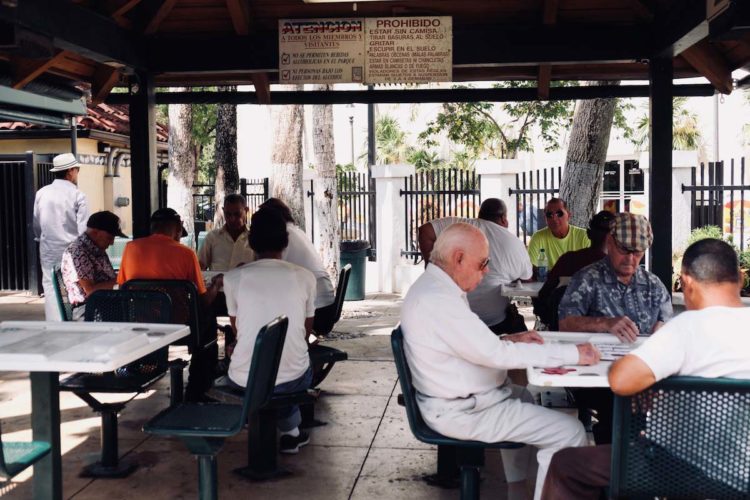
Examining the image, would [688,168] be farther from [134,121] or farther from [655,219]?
[134,121]

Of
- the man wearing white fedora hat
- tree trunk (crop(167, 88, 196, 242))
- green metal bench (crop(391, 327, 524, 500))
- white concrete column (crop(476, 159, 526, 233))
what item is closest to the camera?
green metal bench (crop(391, 327, 524, 500))

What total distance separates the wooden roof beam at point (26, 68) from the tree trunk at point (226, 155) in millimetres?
7104

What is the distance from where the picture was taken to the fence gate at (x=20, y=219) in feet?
45.7

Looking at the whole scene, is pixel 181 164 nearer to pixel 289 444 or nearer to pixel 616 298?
pixel 289 444

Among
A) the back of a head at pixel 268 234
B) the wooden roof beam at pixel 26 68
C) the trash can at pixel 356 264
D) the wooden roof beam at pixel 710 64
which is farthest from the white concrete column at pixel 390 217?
the back of a head at pixel 268 234

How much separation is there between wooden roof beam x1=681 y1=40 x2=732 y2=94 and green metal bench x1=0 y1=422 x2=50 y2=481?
5.93 metres

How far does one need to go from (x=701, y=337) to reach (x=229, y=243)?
5.96 meters

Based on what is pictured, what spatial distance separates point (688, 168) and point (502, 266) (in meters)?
9.63

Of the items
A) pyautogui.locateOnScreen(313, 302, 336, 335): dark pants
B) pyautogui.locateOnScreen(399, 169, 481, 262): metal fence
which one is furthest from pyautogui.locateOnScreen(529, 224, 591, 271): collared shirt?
pyautogui.locateOnScreen(399, 169, 481, 262): metal fence

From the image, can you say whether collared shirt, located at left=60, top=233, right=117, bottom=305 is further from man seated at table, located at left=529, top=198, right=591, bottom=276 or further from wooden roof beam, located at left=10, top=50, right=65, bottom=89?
man seated at table, located at left=529, top=198, right=591, bottom=276

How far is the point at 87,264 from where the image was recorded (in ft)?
21.2

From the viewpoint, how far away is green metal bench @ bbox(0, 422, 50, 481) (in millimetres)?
3535

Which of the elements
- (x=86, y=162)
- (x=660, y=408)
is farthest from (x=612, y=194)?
(x=660, y=408)

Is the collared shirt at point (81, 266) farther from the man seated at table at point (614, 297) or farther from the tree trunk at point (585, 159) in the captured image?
the tree trunk at point (585, 159)
